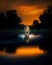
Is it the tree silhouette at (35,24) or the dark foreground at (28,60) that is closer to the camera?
the dark foreground at (28,60)

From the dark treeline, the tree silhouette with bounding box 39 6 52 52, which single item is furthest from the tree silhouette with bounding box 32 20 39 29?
the dark treeline

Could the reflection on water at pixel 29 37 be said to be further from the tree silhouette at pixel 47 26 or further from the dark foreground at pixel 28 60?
the dark foreground at pixel 28 60

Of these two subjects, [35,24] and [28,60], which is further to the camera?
[35,24]

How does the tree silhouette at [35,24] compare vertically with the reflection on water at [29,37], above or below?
above

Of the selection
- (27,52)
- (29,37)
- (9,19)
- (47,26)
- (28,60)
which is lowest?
(28,60)

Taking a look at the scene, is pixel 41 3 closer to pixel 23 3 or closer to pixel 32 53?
pixel 23 3

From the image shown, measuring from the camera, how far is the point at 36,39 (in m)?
2.78

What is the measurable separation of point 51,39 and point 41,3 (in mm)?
464

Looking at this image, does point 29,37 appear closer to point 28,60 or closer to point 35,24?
point 35,24

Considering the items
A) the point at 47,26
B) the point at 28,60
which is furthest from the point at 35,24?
the point at 28,60

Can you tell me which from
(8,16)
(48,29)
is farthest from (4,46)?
(48,29)

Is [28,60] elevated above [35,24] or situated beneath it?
situated beneath

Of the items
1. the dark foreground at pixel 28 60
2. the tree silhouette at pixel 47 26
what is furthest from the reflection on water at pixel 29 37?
the dark foreground at pixel 28 60

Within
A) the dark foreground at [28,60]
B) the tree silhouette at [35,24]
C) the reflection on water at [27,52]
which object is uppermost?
the tree silhouette at [35,24]
